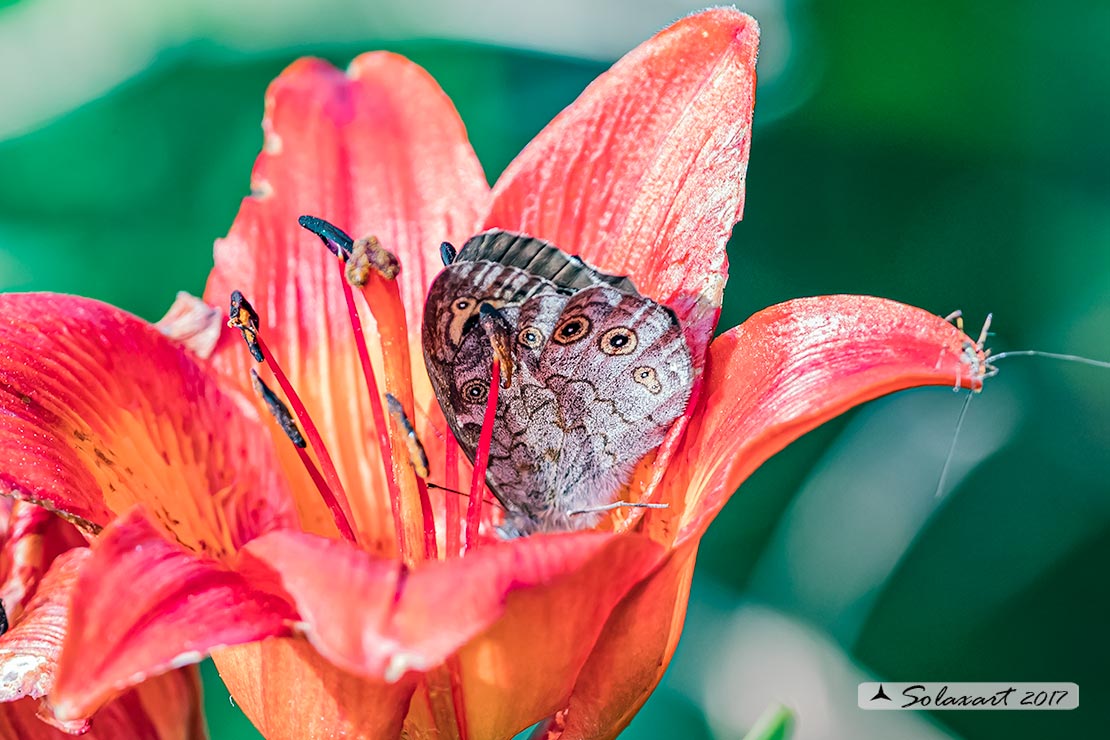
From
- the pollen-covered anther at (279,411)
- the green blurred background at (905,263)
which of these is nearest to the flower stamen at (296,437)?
the pollen-covered anther at (279,411)

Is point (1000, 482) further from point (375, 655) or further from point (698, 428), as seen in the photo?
point (375, 655)

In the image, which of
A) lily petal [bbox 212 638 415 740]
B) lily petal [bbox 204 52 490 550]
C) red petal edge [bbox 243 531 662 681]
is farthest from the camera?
lily petal [bbox 204 52 490 550]

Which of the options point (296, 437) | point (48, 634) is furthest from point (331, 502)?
point (48, 634)

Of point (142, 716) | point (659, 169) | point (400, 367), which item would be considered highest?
point (659, 169)

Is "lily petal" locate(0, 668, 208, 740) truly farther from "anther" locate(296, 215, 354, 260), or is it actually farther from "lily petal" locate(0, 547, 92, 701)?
"anther" locate(296, 215, 354, 260)

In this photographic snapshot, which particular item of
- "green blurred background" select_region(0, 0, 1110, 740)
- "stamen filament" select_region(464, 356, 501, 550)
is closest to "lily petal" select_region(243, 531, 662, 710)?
"stamen filament" select_region(464, 356, 501, 550)

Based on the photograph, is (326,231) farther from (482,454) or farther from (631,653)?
(631,653)

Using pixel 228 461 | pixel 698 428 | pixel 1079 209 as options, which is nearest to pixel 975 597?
pixel 1079 209
